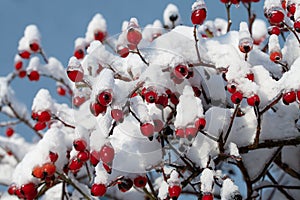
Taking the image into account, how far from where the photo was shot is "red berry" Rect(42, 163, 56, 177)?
2.04 m

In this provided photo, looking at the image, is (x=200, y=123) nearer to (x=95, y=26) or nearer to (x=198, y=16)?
(x=198, y=16)

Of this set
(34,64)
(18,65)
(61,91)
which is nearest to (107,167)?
(34,64)

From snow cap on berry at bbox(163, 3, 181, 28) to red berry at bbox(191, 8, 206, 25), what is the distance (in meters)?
1.67

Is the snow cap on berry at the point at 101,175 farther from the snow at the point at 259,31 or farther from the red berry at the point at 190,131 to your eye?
the snow at the point at 259,31

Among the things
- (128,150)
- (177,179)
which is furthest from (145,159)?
(177,179)

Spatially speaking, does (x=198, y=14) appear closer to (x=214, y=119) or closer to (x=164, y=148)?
(x=214, y=119)

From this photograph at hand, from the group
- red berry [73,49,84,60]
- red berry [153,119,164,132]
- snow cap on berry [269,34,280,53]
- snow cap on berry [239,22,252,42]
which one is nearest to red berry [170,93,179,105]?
red berry [153,119,164,132]

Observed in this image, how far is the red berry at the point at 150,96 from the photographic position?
1.71 m

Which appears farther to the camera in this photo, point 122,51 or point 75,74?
point 122,51

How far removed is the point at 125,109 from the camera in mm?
1801

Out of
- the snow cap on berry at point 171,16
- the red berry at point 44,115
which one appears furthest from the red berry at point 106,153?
the snow cap on berry at point 171,16

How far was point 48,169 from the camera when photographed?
204 cm

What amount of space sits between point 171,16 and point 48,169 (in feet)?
6.31

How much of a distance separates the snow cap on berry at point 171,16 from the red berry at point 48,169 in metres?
1.88
